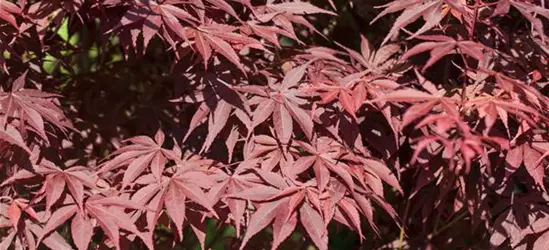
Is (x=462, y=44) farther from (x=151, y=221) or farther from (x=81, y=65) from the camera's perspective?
(x=81, y=65)

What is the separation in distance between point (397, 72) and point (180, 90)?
0.62 metres

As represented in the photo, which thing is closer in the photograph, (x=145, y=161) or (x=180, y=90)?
(x=145, y=161)

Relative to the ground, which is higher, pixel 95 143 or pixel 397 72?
pixel 397 72

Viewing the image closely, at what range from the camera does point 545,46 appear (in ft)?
6.62

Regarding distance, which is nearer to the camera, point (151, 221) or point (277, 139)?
point (151, 221)

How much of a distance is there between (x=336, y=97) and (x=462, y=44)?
349 mm

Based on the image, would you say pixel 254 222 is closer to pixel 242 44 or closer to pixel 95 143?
pixel 242 44

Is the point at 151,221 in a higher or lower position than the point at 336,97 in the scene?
lower

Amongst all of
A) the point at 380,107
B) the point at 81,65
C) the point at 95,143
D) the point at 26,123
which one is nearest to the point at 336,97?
the point at 380,107

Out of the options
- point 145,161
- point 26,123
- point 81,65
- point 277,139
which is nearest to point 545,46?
point 277,139

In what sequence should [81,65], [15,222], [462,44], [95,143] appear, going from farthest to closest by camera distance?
[81,65]
[95,143]
[15,222]
[462,44]

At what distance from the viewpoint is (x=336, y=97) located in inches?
77.0

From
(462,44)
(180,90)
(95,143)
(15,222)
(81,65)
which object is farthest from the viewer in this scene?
(81,65)

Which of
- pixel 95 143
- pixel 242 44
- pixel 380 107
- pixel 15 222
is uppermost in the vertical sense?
pixel 242 44
